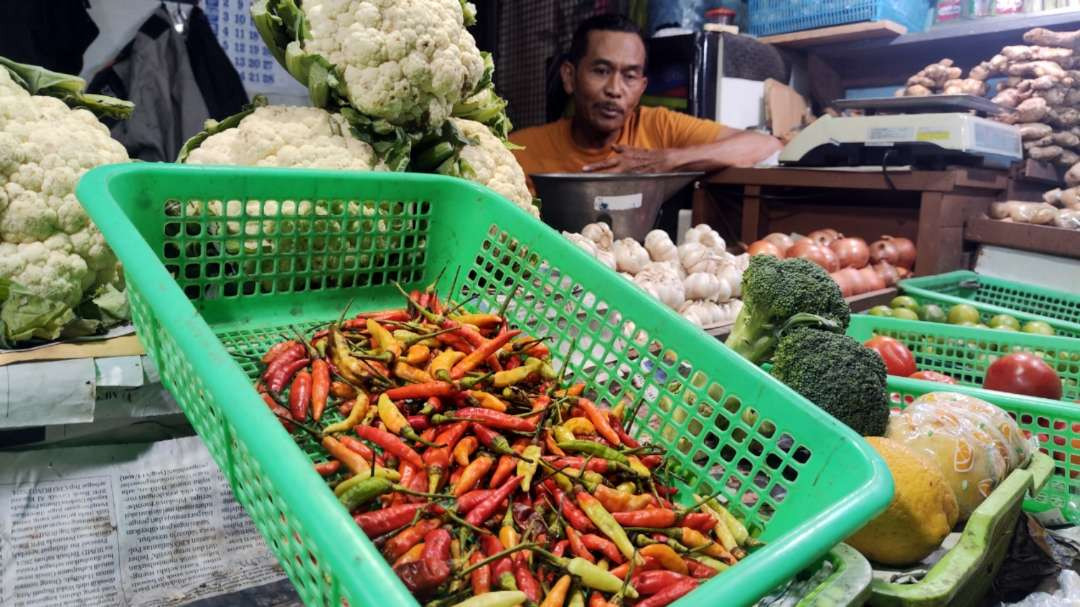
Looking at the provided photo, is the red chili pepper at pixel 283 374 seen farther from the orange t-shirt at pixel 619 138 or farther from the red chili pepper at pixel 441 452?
the orange t-shirt at pixel 619 138

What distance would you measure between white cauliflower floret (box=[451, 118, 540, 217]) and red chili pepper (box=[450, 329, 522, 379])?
1.61 feet

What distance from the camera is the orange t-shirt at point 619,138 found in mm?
4082

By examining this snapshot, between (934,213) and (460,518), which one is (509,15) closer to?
(934,213)

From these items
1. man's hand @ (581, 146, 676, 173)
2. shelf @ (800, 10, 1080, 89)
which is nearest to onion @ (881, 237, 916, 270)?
man's hand @ (581, 146, 676, 173)

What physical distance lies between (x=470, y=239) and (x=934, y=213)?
2.22 metres

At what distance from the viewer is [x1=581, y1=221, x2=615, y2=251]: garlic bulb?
2244mm

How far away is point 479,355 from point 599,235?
3.87 feet

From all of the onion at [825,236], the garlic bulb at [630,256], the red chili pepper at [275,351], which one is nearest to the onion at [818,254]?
the onion at [825,236]

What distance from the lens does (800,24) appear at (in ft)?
14.9

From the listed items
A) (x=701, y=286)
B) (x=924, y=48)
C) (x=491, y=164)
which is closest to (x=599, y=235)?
(x=701, y=286)

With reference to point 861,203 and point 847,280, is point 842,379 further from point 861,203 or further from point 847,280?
point 861,203

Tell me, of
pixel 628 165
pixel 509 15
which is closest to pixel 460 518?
pixel 628 165

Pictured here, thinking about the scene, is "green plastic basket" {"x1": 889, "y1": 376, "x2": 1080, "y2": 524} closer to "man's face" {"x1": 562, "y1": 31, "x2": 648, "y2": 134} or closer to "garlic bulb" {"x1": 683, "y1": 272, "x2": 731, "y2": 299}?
"garlic bulb" {"x1": 683, "y1": 272, "x2": 731, "y2": 299}

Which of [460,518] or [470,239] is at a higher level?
[470,239]
